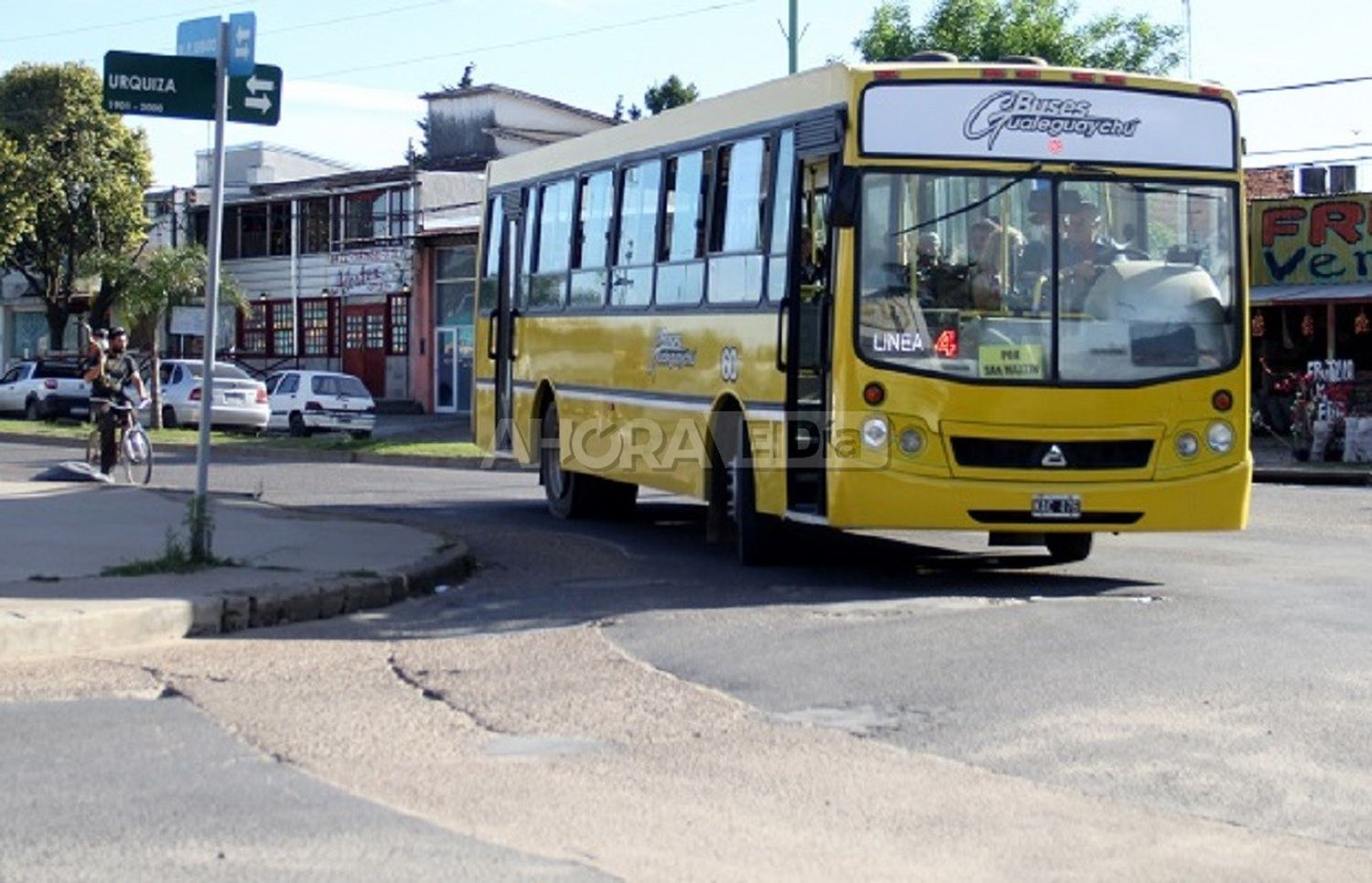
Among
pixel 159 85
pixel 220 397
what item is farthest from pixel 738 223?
pixel 220 397

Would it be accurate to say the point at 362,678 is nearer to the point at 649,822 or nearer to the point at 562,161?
the point at 649,822

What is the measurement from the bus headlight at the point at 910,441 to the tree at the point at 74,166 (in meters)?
42.7

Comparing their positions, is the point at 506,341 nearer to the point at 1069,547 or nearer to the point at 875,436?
the point at 1069,547

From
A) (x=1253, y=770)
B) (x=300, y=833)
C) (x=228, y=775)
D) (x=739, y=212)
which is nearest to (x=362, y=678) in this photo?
(x=228, y=775)

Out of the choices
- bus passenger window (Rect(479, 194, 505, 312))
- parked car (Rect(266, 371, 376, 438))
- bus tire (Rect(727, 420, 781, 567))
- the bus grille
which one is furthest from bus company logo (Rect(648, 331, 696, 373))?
parked car (Rect(266, 371, 376, 438))

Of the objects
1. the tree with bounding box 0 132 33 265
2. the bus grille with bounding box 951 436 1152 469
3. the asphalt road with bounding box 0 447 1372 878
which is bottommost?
the asphalt road with bounding box 0 447 1372 878

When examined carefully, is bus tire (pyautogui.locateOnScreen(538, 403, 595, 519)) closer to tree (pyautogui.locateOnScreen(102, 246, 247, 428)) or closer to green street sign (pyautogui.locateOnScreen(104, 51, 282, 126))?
green street sign (pyautogui.locateOnScreen(104, 51, 282, 126))

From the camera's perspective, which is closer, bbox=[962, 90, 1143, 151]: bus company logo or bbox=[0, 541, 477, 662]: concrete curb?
bbox=[0, 541, 477, 662]: concrete curb

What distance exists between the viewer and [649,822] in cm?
657

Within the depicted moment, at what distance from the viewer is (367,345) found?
54.5 meters

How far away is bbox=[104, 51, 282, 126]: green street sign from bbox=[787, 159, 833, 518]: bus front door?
352 cm

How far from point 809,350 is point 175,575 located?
4292mm

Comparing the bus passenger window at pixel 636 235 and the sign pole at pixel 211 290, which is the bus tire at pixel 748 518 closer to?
the bus passenger window at pixel 636 235

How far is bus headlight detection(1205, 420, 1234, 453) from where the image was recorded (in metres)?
13.1
